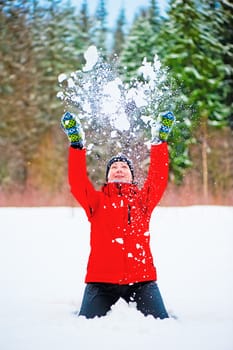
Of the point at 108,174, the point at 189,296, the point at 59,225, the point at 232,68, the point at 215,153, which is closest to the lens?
the point at 108,174

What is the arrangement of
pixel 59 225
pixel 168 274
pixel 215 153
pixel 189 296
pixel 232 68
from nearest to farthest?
1. pixel 189 296
2. pixel 168 274
3. pixel 59 225
4. pixel 232 68
5. pixel 215 153

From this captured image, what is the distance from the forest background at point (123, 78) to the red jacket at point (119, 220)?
198 cm

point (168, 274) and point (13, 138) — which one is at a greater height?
point (168, 274)

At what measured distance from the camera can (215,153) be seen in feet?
20.4

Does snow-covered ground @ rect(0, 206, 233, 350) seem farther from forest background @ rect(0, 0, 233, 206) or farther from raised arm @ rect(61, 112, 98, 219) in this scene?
forest background @ rect(0, 0, 233, 206)

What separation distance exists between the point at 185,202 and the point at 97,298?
232 cm

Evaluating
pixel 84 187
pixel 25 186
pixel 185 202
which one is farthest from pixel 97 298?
pixel 25 186

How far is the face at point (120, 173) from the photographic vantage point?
6.05 ft

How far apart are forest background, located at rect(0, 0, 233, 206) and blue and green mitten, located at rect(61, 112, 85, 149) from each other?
2025mm

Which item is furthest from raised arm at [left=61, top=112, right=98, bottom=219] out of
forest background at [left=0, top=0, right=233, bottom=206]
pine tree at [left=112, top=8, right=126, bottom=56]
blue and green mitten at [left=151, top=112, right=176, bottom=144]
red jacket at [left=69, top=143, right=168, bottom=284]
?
pine tree at [left=112, top=8, right=126, bottom=56]

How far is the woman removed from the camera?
176 cm

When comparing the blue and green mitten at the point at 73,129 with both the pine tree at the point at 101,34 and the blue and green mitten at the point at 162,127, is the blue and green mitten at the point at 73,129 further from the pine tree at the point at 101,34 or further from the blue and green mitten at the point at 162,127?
the pine tree at the point at 101,34

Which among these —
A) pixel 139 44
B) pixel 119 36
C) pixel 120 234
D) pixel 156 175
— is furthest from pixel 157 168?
pixel 119 36

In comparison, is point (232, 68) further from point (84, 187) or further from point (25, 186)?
point (84, 187)
